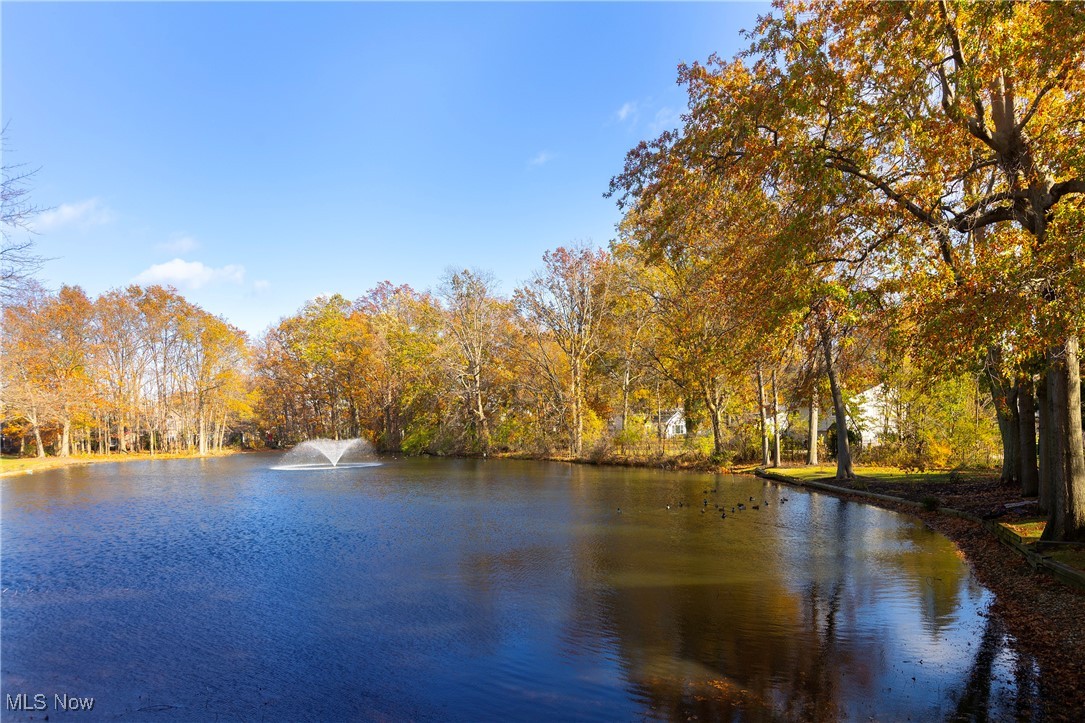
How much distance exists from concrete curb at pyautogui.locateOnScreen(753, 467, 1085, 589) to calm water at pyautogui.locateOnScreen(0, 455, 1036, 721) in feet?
3.02

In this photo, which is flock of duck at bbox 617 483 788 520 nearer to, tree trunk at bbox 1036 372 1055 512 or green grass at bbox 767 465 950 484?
green grass at bbox 767 465 950 484

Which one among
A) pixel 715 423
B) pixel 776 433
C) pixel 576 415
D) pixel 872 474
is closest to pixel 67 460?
pixel 576 415

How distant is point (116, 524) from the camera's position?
653 inches

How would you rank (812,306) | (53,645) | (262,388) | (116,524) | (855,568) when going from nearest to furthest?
1. (53,645)
2. (855,568)
3. (812,306)
4. (116,524)
5. (262,388)

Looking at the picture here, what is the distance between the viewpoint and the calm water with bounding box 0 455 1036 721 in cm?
593

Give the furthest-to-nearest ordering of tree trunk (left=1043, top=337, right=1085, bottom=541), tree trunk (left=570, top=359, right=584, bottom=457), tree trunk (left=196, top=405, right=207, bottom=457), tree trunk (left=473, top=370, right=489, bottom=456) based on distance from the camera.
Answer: tree trunk (left=196, top=405, right=207, bottom=457), tree trunk (left=473, top=370, right=489, bottom=456), tree trunk (left=570, top=359, right=584, bottom=457), tree trunk (left=1043, top=337, right=1085, bottom=541)

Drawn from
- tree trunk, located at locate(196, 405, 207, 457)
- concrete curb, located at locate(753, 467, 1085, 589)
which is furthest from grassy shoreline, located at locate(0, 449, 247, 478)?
concrete curb, located at locate(753, 467, 1085, 589)

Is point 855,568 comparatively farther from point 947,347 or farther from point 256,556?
point 256,556

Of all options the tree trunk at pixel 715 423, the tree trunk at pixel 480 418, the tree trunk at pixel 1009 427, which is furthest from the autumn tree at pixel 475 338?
the tree trunk at pixel 1009 427

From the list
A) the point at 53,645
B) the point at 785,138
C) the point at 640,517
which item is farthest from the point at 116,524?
the point at 785,138

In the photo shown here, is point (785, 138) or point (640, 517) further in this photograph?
point (640, 517)

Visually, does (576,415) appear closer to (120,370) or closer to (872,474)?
(872,474)

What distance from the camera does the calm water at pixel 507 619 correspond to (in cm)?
593

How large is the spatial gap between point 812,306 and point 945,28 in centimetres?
462
